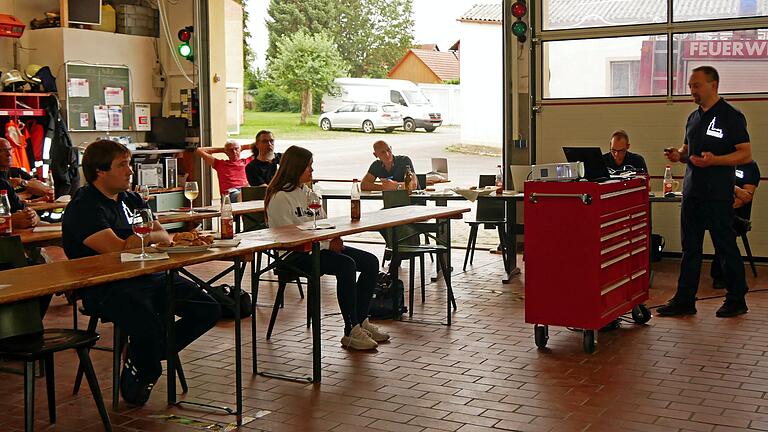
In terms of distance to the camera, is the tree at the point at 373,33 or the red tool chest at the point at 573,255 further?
the tree at the point at 373,33

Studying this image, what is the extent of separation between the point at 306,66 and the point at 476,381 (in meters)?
11.4

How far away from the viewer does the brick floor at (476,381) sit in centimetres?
450

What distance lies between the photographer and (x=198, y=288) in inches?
196

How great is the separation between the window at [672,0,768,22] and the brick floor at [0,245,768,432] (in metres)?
3.35

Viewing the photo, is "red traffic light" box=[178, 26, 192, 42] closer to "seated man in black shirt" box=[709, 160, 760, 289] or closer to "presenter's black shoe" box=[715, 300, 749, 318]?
"seated man in black shirt" box=[709, 160, 760, 289]

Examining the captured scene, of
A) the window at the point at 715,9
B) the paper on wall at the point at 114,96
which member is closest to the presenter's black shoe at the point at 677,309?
the window at the point at 715,9

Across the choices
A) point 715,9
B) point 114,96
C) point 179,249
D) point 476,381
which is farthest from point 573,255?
point 114,96

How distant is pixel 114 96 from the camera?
1156 centimetres

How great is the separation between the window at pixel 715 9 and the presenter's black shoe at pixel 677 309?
3598 millimetres

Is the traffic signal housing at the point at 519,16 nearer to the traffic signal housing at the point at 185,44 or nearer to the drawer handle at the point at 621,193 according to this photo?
the drawer handle at the point at 621,193

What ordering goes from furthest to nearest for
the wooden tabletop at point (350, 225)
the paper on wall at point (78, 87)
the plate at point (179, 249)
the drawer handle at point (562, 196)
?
the paper on wall at point (78, 87), the drawer handle at point (562, 196), the wooden tabletop at point (350, 225), the plate at point (179, 249)

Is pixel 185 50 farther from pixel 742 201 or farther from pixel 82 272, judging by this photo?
pixel 82 272

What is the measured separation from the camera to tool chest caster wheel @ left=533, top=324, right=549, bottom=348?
588 centimetres

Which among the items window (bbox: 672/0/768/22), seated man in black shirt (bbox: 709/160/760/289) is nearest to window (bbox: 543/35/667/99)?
window (bbox: 672/0/768/22)
